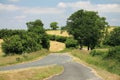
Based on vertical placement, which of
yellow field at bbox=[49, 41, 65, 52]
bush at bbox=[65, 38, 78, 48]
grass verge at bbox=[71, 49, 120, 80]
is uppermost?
grass verge at bbox=[71, 49, 120, 80]

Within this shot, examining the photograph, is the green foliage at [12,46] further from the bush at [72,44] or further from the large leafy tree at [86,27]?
the large leafy tree at [86,27]

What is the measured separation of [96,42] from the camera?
336 feet

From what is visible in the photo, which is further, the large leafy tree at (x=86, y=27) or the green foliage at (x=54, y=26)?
the green foliage at (x=54, y=26)

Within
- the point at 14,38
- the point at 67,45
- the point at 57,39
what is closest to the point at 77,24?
the point at 67,45

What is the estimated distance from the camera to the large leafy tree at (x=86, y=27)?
100m

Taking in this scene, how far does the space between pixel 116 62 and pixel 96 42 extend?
58.4 metres

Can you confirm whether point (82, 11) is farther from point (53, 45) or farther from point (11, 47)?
point (11, 47)

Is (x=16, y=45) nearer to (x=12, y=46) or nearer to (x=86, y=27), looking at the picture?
(x=12, y=46)

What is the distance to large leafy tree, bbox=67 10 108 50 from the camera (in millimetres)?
100125

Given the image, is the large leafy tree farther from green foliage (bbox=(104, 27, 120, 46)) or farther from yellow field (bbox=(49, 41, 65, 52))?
yellow field (bbox=(49, 41, 65, 52))

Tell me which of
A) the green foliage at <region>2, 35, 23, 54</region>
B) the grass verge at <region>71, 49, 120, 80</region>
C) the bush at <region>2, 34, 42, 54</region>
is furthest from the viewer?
the bush at <region>2, 34, 42, 54</region>

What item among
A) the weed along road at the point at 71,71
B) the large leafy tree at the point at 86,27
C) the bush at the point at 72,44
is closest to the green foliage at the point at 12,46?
the bush at the point at 72,44

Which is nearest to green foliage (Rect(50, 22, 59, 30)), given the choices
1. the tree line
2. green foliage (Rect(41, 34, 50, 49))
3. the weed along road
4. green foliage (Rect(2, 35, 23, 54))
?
the tree line

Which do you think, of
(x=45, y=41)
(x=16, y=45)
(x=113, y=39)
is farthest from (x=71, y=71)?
(x=113, y=39)
